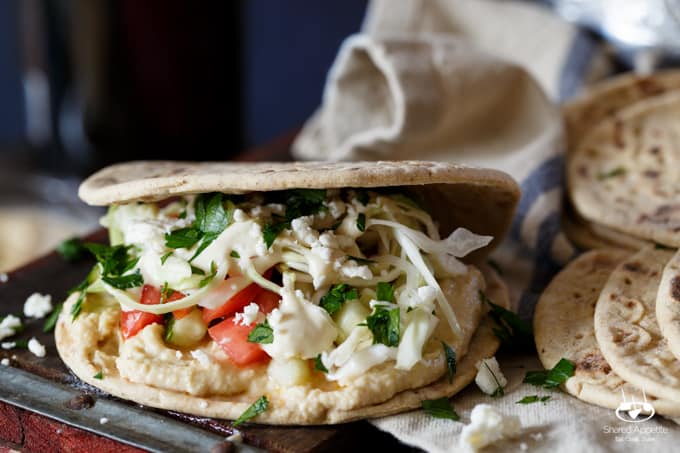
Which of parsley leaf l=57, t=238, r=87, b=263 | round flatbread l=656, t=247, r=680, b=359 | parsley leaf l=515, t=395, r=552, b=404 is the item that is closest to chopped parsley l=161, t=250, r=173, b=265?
parsley leaf l=57, t=238, r=87, b=263

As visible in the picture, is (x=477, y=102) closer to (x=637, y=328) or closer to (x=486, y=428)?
(x=637, y=328)

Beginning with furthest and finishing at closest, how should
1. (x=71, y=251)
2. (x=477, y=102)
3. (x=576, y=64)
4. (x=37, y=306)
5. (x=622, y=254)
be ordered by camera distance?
1. (x=576, y=64)
2. (x=477, y=102)
3. (x=71, y=251)
4. (x=622, y=254)
5. (x=37, y=306)

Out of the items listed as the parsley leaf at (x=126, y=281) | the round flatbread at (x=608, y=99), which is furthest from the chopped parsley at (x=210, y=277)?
the round flatbread at (x=608, y=99)

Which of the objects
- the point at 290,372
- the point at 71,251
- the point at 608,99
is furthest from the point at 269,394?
the point at 608,99

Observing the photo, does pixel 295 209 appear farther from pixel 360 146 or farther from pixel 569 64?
pixel 569 64

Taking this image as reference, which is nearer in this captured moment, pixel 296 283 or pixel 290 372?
pixel 290 372

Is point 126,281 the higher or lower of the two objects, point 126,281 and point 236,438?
the higher

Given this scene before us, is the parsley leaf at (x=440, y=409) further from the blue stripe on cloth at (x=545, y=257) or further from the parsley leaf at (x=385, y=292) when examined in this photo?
the blue stripe on cloth at (x=545, y=257)
